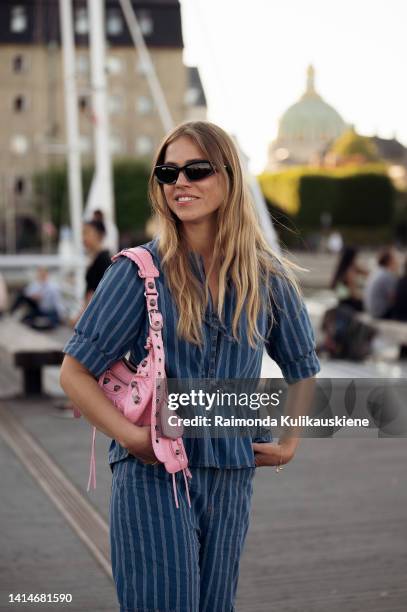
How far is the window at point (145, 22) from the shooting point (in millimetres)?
75062

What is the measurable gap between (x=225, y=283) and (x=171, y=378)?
0.81 ft

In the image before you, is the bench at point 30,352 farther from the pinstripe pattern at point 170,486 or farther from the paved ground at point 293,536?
the pinstripe pattern at point 170,486

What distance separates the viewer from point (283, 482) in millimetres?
6477

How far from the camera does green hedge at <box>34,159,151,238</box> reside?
7062 cm

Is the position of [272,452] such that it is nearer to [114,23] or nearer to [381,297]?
[381,297]

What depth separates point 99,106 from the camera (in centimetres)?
1853

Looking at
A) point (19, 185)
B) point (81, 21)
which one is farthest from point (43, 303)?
point (19, 185)

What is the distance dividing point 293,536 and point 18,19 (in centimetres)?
7341

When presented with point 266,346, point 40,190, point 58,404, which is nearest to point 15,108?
point 40,190

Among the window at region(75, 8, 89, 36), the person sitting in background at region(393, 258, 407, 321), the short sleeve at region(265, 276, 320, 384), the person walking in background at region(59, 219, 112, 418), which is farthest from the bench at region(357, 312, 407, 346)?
the window at region(75, 8, 89, 36)

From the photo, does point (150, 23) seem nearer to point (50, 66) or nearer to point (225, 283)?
point (50, 66)

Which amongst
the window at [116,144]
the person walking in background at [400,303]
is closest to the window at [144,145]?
the window at [116,144]

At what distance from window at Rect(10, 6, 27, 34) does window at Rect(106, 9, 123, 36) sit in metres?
5.47

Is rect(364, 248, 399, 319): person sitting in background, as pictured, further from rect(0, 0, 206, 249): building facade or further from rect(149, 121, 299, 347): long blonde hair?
rect(0, 0, 206, 249): building facade
